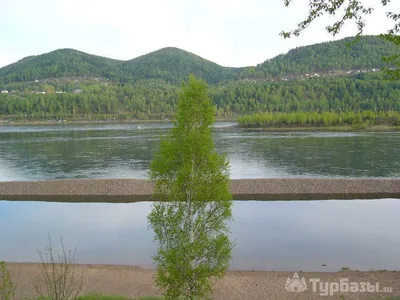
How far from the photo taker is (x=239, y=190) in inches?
1310

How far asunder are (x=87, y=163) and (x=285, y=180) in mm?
28218

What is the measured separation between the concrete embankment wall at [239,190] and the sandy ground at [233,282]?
16.0 metres

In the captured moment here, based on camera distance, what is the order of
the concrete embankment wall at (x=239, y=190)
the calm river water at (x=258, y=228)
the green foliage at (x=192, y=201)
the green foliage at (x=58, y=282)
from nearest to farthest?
the green foliage at (x=58, y=282), the green foliage at (x=192, y=201), the calm river water at (x=258, y=228), the concrete embankment wall at (x=239, y=190)

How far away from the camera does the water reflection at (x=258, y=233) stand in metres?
18.5

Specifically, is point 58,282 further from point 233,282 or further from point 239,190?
point 239,190

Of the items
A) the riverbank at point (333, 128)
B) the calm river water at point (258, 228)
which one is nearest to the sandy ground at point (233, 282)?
the calm river water at point (258, 228)

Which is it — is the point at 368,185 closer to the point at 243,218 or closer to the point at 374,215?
the point at 374,215

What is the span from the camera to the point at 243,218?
25.8 metres

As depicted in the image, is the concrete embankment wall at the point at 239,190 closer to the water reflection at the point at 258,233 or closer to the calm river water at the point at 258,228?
the calm river water at the point at 258,228

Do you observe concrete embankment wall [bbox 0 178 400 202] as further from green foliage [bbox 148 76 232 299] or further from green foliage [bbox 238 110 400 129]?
green foliage [bbox 238 110 400 129]

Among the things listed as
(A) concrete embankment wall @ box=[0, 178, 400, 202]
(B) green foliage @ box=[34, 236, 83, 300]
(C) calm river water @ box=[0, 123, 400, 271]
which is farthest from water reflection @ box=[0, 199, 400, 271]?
(B) green foliage @ box=[34, 236, 83, 300]

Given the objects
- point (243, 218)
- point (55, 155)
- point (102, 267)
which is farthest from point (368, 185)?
point (55, 155)

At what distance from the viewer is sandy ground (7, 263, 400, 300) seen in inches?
547

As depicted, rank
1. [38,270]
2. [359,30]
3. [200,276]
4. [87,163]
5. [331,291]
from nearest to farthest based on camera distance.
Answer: [359,30]
[200,276]
[331,291]
[38,270]
[87,163]
